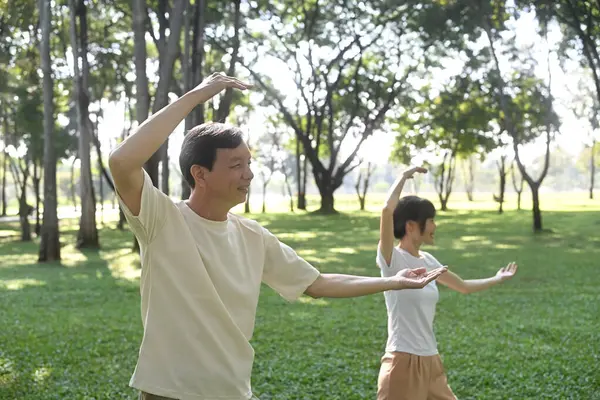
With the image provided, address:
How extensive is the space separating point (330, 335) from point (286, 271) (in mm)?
6251

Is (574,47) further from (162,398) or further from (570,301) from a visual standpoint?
(162,398)

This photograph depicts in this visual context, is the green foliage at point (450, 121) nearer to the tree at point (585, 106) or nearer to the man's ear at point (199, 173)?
the tree at point (585, 106)

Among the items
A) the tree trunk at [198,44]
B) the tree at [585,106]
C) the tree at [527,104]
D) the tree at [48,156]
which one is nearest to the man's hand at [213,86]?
the tree trunk at [198,44]

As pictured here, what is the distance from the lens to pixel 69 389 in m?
6.52

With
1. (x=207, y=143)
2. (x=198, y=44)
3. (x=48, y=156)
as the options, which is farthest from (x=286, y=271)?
(x=48, y=156)

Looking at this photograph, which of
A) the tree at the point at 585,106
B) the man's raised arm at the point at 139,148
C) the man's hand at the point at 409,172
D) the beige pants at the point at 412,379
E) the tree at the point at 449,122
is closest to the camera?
the man's raised arm at the point at 139,148

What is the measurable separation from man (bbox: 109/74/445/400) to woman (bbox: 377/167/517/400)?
154 centimetres

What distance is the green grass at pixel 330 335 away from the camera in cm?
661

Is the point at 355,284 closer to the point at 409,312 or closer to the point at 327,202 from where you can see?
the point at 409,312

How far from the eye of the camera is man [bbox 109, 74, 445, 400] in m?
2.31

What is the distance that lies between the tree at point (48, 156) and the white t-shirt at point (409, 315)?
15.1 meters

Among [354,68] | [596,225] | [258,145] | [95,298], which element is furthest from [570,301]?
[258,145]

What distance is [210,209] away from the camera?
2.53 m

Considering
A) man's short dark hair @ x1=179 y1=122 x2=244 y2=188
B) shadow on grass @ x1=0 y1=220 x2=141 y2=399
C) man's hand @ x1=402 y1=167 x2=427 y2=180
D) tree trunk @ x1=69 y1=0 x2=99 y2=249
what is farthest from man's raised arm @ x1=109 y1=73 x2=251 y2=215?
tree trunk @ x1=69 y1=0 x2=99 y2=249
